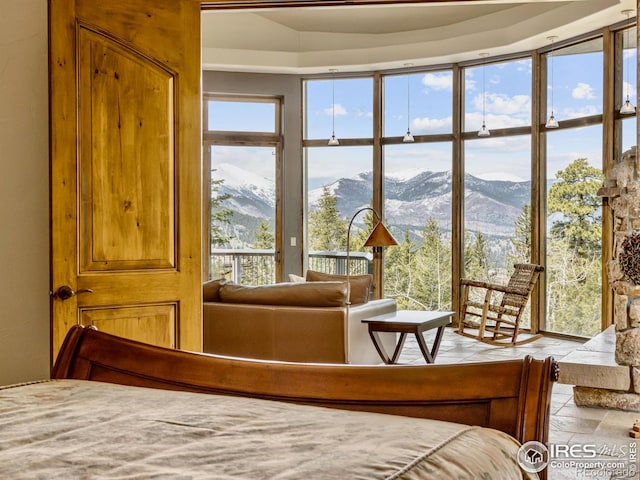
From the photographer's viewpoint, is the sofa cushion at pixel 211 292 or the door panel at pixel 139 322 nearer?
the door panel at pixel 139 322

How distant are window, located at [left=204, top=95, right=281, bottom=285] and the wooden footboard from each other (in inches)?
311

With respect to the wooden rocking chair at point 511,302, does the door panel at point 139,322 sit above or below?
above

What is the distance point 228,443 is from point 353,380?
514 millimetres

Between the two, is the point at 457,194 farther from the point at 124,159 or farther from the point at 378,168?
the point at 124,159

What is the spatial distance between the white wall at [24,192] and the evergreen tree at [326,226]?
6903 millimetres

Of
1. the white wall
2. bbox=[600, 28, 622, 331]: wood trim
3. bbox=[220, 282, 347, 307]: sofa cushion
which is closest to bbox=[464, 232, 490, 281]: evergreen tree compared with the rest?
bbox=[600, 28, 622, 331]: wood trim

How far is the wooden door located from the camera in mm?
3146

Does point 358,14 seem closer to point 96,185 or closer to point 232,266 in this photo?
point 232,266

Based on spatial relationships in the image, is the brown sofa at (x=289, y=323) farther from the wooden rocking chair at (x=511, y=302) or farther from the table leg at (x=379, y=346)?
the wooden rocking chair at (x=511, y=302)

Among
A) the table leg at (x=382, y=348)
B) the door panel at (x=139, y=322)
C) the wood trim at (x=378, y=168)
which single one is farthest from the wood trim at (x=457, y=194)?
the door panel at (x=139, y=322)

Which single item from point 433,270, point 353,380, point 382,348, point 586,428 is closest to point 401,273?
point 433,270

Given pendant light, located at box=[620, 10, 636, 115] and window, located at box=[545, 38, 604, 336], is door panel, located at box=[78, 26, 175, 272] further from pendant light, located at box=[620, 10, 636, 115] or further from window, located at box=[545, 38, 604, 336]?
window, located at box=[545, 38, 604, 336]

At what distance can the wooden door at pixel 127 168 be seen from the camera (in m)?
3.15

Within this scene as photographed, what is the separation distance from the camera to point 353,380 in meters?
1.67
